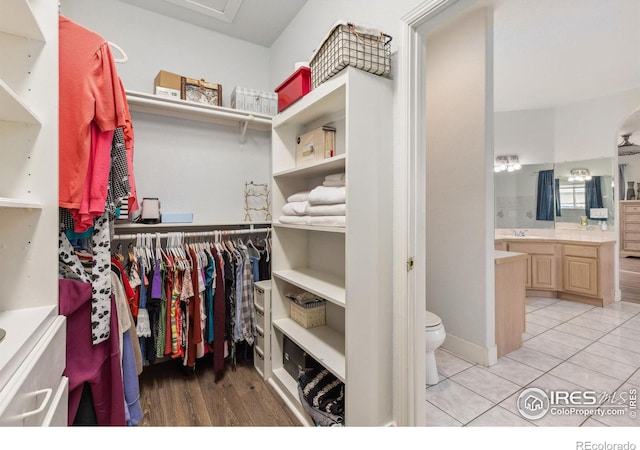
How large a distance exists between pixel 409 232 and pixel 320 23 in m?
1.59

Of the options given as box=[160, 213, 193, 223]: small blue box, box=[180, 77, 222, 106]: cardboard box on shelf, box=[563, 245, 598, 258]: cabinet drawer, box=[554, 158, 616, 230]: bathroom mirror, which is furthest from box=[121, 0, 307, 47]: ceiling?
box=[554, 158, 616, 230]: bathroom mirror

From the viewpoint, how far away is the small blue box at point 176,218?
2.14m

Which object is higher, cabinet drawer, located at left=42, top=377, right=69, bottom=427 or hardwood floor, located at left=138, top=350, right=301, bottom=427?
cabinet drawer, located at left=42, top=377, right=69, bottom=427

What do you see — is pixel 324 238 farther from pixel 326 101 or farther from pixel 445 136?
pixel 445 136

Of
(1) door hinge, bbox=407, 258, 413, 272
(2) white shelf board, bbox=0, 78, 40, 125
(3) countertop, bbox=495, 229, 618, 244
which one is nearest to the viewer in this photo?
(2) white shelf board, bbox=0, 78, 40, 125

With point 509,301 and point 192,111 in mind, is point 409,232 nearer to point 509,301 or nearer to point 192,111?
point 509,301

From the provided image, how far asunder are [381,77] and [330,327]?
1.52 m

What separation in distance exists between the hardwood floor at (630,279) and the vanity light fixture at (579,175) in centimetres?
169

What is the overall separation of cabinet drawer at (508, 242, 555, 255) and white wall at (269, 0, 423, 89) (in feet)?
12.1

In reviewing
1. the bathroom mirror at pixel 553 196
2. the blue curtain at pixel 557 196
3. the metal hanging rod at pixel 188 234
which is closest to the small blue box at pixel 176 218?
the metal hanging rod at pixel 188 234

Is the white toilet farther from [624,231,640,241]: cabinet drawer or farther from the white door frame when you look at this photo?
[624,231,640,241]: cabinet drawer

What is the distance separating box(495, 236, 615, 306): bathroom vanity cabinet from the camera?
3.62 metres

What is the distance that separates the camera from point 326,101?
5.37ft

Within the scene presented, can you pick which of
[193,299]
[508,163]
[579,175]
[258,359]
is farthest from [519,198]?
[193,299]
